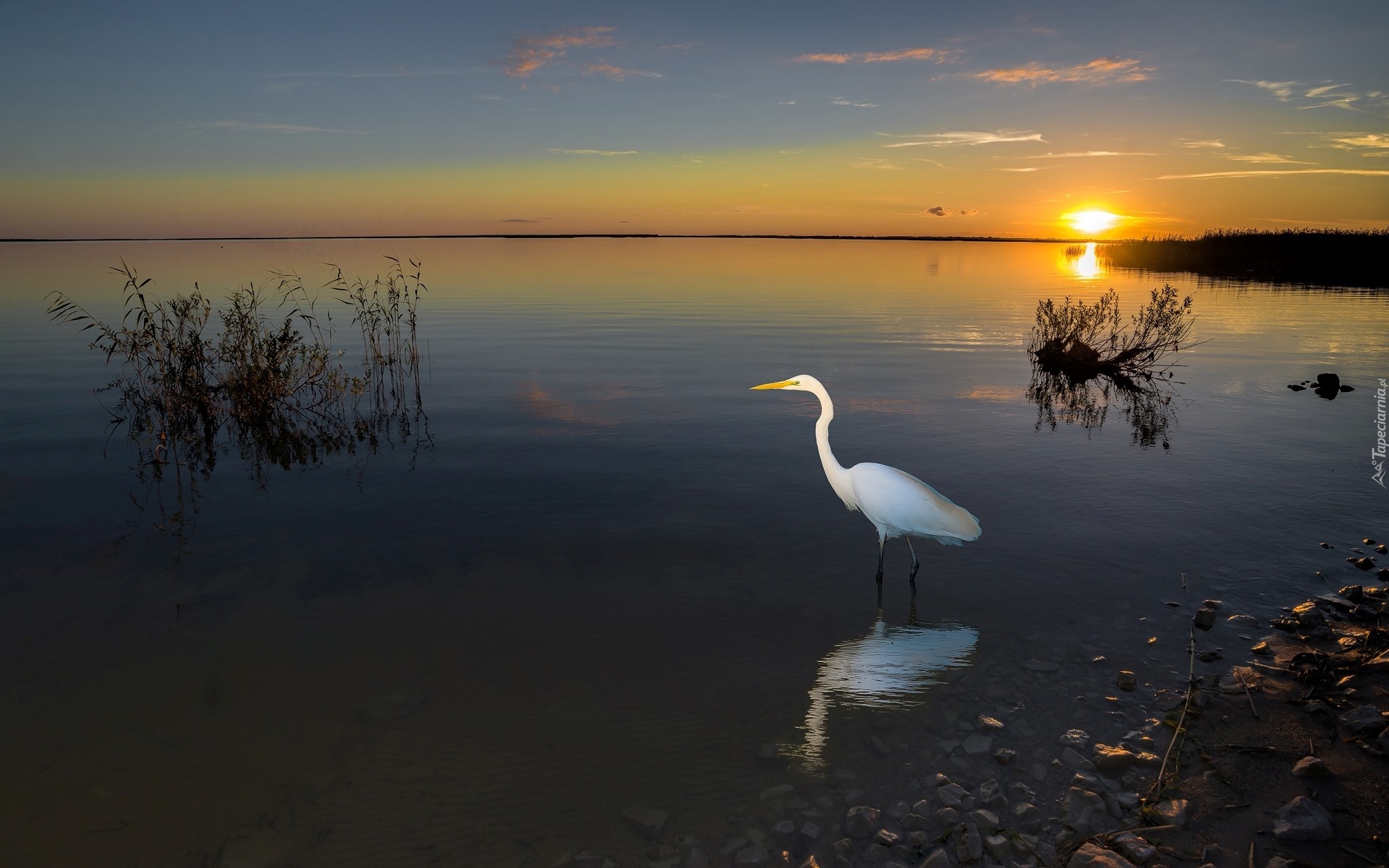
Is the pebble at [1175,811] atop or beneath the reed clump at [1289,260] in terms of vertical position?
beneath

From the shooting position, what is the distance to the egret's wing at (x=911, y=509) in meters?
7.65

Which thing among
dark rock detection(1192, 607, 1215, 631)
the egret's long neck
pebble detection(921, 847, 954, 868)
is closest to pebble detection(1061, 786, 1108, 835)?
pebble detection(921, 847, 954, 868)

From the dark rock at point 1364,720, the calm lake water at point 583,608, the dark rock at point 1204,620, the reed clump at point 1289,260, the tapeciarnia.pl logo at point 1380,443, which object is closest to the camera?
the calm lake water at point 583,608

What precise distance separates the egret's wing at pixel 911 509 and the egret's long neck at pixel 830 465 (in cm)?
26

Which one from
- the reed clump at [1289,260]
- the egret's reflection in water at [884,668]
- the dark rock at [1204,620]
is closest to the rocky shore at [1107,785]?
the egret's reflection in water at [884,668]

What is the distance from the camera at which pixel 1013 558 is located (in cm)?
852

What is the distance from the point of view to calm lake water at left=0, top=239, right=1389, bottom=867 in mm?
4941

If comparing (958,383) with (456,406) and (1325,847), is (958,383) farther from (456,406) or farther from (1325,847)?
(1325,847)

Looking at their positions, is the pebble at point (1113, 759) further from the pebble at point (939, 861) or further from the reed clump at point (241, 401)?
the reed clump at point (241, 401)

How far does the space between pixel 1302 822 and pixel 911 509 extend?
3.83 meters

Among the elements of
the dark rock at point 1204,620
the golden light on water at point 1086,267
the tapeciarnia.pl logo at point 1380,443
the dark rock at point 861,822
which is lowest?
the dark rock at point 861,822

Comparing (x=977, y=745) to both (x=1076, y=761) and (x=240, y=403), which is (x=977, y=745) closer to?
(x=1076, y=761)

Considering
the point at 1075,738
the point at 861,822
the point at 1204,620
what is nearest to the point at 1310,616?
the point at 1204,620

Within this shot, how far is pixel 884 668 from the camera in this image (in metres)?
6.43
